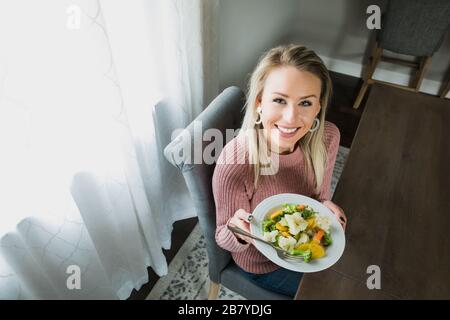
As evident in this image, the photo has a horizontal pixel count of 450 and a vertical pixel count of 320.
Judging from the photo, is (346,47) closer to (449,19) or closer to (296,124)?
(449,19)

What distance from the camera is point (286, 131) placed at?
2.83 ft

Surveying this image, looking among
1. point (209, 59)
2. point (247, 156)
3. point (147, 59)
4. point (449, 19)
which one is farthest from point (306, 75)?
point (449, 19)

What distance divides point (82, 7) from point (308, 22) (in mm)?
2584

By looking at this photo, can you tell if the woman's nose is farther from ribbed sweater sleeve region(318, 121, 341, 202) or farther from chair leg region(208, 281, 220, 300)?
chair leg region(208, 281, 220, 300)

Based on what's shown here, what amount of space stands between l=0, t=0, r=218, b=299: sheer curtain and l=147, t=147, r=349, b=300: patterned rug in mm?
93

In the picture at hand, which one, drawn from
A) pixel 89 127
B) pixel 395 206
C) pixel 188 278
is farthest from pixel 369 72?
pixel 89 127

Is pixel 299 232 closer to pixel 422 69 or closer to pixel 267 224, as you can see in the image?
pixel 267 224

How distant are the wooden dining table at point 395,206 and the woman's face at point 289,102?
273 mm

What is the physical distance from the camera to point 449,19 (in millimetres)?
1967

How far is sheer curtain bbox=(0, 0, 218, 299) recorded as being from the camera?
68 cm

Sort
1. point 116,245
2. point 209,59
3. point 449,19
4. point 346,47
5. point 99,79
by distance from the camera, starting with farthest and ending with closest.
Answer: point 346,47 → point 449,19 → point 209,59 → point 116,245 → point 99,79

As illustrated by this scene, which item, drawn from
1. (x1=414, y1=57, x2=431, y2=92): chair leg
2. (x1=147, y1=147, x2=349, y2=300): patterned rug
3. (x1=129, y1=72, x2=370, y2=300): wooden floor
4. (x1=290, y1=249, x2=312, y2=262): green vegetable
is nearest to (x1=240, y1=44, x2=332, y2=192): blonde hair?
(x1=290, y1=249, x2=312, y2=262): green vegetable

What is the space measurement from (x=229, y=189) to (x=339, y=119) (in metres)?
1.86

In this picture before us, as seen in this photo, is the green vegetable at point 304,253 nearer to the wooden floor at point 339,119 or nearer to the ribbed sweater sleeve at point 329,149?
the ribbed sweater sleeve at point 329,149
